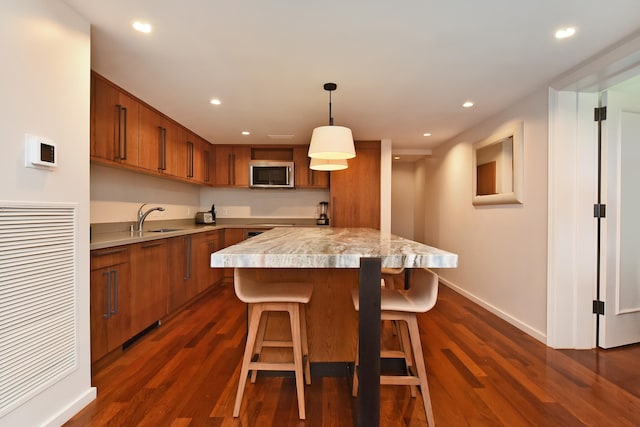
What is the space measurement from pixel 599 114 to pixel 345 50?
2059mm

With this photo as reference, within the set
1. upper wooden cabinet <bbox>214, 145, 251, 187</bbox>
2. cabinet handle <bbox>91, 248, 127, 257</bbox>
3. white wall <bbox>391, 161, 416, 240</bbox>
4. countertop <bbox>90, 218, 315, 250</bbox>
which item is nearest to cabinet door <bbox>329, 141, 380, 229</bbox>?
countertop <bbox>90, 218, 315, 250</bbox>

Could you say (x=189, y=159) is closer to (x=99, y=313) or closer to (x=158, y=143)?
(x=158, y=143)

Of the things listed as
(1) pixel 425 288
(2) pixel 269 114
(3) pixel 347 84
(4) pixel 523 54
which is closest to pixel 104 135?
(2) pixel 269 114

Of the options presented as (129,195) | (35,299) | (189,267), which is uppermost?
(129,195)

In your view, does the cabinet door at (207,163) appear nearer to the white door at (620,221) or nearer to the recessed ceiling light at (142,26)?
the recessed ceiling light at (142,26)

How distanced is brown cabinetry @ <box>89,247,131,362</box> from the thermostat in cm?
69

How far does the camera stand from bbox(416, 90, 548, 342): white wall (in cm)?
249

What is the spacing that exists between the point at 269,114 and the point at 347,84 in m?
1.08

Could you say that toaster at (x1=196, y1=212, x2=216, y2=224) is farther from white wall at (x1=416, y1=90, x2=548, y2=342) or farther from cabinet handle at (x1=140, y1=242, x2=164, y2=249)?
white wall at (x1=416, y1=90, x2=548, y2=342)

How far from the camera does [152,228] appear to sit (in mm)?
3400

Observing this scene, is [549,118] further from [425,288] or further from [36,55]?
[36,55]

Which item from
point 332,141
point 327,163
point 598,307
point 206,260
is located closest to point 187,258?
point 206,260

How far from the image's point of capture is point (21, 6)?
1.30m

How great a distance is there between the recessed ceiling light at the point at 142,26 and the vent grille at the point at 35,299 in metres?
1.07
